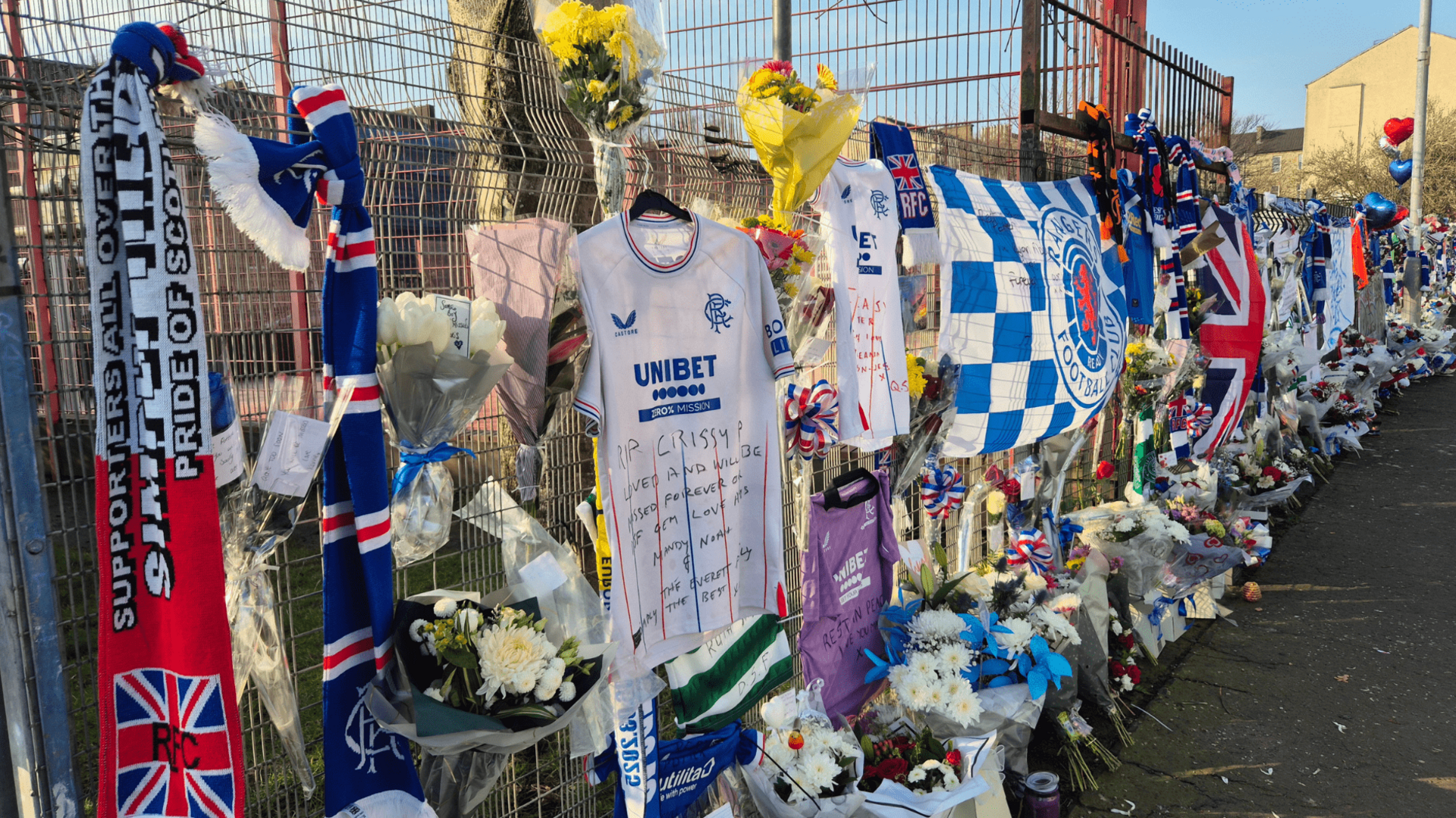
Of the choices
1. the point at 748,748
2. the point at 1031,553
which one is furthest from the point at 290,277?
the point at 1031,553

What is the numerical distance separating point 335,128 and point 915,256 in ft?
7.00

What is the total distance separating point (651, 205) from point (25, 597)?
1.36 meters

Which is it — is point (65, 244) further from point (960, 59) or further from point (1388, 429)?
point (1388, 429)

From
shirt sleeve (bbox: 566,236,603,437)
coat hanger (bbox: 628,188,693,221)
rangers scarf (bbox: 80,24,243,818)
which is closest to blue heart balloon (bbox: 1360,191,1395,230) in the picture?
coat hanger (bbox: 628,188,693,221)

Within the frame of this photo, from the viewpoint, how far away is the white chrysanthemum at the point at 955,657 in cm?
312

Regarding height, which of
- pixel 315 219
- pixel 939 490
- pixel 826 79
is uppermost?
pixel 826 79

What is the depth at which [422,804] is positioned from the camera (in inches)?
71.3

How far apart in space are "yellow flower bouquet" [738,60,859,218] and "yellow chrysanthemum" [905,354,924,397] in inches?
32.1

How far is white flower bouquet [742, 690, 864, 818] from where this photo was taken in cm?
263

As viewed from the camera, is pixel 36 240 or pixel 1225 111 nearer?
pixel 36 240

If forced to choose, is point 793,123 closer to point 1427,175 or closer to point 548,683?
point 548,683

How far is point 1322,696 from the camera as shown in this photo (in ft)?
14.6

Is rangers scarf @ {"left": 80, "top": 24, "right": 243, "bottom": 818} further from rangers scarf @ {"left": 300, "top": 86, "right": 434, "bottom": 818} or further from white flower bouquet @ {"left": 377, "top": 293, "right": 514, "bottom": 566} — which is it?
white flower bouquet @ {"left": 377, "top": 293, "right": 514, "bottom": 566}

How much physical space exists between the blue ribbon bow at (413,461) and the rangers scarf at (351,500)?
4.0 inches
